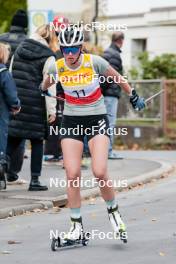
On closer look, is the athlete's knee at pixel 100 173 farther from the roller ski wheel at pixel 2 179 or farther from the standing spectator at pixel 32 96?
the standing spectator at pixel 32 96

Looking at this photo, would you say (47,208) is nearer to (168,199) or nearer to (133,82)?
(168,199)

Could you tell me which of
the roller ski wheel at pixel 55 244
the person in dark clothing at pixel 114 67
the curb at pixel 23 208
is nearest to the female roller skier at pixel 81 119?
the roller ski wheel at pixel 55 244

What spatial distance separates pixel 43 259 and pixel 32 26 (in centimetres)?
1259

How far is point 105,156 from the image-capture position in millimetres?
8484

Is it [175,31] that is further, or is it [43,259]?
[175,31]

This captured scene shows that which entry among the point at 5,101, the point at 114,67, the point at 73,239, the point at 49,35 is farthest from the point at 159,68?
the point at 73,239

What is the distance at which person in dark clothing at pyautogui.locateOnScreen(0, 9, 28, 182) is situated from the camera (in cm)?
1225

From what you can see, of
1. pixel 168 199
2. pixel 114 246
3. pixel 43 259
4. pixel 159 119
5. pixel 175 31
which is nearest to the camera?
pixel 43 259

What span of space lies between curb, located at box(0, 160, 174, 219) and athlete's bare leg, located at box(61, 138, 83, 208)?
1.94 m

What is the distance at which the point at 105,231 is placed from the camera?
9273 mm

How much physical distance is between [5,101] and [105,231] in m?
2.89

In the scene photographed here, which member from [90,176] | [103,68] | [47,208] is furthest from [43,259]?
[90,176]

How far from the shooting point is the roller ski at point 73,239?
8.35 metres

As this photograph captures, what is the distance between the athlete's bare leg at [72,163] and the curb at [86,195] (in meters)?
1.94
